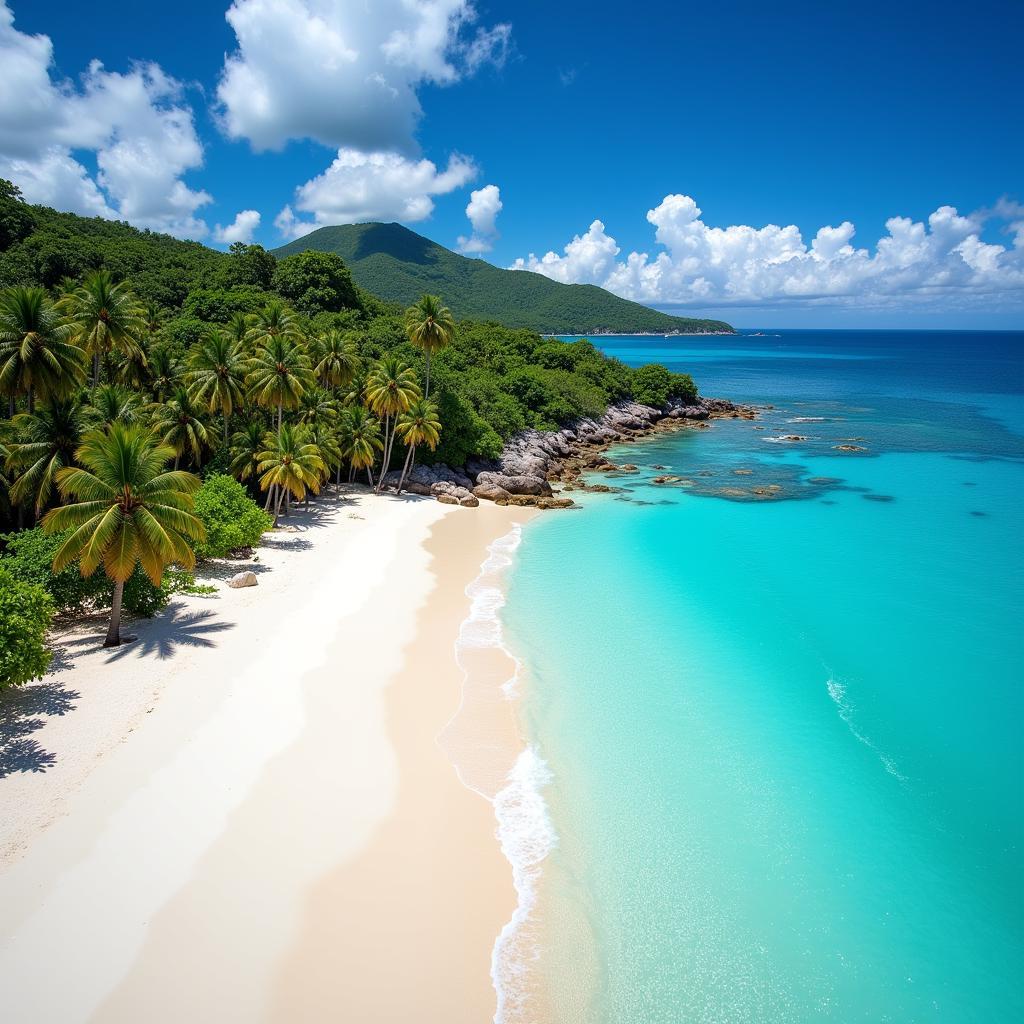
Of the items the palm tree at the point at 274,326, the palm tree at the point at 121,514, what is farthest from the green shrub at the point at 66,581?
the palm tree at the point at 274,326

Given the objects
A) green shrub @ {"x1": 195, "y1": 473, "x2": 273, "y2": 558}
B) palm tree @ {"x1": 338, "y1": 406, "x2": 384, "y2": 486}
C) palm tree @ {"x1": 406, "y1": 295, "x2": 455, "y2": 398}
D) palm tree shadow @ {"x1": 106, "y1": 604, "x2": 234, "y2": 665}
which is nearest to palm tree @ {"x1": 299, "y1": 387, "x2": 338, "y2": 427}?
palm tree @ {"x1": 338, "y1": 406, "x2": 384, "y2": 486}

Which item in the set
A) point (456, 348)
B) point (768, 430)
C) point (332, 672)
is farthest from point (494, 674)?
point (768, 430)

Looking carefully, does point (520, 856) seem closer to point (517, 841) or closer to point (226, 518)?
point (517, 841)

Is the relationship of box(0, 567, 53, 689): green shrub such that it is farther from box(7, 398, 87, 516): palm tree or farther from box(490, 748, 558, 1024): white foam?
box(490, 748, 558, 1024): white foam

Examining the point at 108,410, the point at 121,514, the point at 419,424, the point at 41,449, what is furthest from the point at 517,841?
the point at 419,424

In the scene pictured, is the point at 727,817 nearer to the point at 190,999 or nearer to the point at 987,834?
the point at 987,834

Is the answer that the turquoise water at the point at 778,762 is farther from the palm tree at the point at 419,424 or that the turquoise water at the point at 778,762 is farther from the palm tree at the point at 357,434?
the palm tree at the point at 357,434
